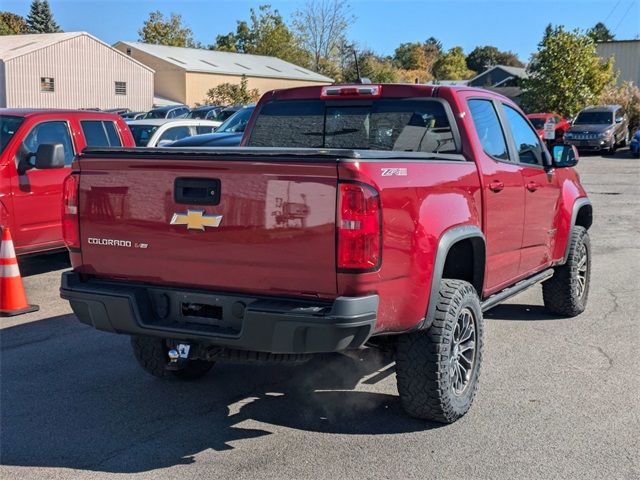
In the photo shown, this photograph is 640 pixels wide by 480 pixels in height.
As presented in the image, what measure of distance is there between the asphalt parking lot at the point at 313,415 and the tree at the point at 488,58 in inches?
4546

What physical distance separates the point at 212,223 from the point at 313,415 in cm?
149

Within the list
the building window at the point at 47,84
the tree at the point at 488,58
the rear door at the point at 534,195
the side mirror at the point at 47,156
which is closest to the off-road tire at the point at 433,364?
the rear door at the point at 534,195

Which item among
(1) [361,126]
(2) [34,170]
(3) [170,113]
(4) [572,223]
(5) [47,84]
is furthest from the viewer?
(5) [47,84]

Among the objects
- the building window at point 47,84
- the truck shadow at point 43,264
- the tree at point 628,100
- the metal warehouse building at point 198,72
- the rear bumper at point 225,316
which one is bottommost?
the truck shadow at point 43,264

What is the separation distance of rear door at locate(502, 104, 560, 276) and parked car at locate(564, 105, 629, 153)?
24246mm

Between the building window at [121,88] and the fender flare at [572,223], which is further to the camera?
the building window at [121,88]

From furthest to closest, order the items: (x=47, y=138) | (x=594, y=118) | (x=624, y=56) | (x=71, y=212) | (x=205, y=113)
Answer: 1. (x=624, y=56)
2. (x=205, y=113)
3. (x=594, y=118)
4. (x=47, y=138)
5. (x=71, y=212)

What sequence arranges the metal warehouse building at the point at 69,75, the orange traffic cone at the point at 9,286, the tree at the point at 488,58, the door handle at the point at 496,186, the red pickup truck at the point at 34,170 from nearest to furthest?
the door handle at the point at 496,186, the orange traffic cone at the point at 9,286, the red pickup truck at the point at 34,170, the metal warehouse building at the point at 69,75, the tree at the point at 488,58

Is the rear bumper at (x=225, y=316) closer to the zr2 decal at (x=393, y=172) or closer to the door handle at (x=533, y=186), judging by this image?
the zr2 decal at (x=393, y=172)

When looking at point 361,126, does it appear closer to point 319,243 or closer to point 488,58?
point 319,243

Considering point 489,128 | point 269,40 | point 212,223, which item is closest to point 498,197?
point 489,128

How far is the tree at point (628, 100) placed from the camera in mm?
36094

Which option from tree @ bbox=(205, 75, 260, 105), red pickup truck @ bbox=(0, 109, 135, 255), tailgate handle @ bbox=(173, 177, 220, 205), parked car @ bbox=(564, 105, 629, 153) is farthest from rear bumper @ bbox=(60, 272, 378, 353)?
tree @ bbox=(205, 75, 260, 105)

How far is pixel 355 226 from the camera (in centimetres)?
377
